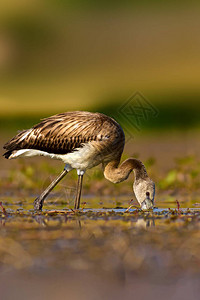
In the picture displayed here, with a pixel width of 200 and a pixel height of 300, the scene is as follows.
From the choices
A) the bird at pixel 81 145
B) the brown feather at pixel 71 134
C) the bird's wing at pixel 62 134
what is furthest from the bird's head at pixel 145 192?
the bird's wing at pixel 62 134

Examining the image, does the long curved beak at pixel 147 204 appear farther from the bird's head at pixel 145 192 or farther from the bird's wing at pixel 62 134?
the bird's wing at pixel 62 134

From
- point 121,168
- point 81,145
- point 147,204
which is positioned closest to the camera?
point 147,204

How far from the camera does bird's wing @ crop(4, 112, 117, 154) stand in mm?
9352

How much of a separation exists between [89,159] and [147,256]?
3.80m

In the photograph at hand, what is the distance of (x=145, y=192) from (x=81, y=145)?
1021 mm

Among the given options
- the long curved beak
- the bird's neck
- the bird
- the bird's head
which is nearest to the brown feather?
the bird

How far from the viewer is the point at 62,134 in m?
9.48

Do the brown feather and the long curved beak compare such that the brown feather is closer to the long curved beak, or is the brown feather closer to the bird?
the bird

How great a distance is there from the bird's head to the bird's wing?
810 mm

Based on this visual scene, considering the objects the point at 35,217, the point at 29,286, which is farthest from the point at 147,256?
the point at 35,217

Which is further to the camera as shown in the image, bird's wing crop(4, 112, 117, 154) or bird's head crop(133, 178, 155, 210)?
bird's wing crop(4, 112, 117, 154)

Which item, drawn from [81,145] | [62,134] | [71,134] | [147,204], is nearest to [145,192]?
[147,204]

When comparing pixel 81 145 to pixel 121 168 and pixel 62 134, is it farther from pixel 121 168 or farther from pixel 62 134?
pixel 121 168

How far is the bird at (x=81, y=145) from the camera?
Result: 927 cm
